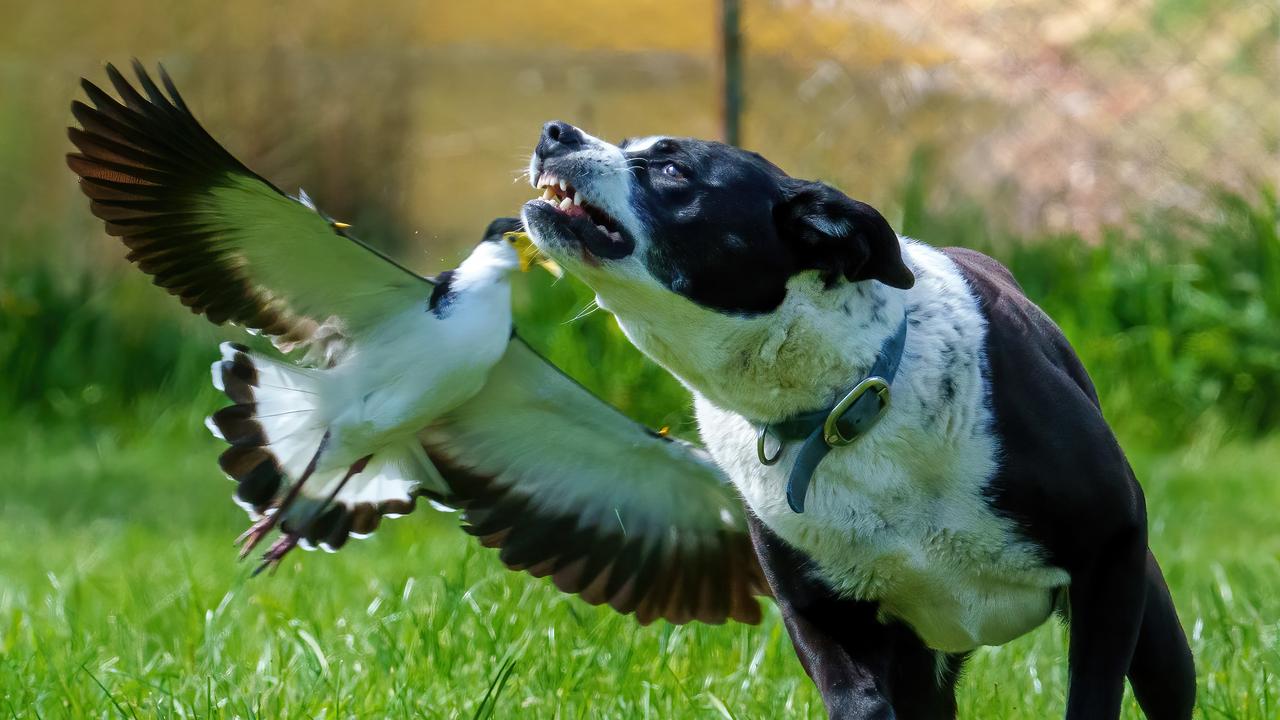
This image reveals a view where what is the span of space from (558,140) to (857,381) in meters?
0.58

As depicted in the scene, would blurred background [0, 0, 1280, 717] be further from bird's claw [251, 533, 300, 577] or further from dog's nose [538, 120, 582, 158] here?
dog's nose [538, 120, 582, 158]

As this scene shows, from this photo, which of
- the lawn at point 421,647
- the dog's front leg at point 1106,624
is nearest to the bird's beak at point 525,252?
the lawn at point 421,647

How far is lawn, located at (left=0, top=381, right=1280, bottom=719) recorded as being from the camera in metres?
3.00

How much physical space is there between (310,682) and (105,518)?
294cm

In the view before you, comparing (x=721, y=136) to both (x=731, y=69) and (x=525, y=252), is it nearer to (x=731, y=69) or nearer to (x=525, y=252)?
(x=731, y=69)

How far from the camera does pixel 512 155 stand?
7.11 metres

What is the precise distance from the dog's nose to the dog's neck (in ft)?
0.75

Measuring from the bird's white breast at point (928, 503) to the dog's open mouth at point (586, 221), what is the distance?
380mm

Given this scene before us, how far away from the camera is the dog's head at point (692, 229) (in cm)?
253

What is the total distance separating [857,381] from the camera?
2.56m

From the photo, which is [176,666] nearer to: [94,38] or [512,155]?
[512,155]

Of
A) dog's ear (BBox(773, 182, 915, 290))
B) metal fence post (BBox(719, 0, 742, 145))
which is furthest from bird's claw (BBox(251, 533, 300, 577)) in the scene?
metal fence post (BBox(719, 0, 742, 145))

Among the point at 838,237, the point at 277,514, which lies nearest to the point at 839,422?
the point at 838,237

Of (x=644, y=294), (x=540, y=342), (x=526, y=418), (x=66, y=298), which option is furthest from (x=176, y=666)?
(x=66, y=298)
